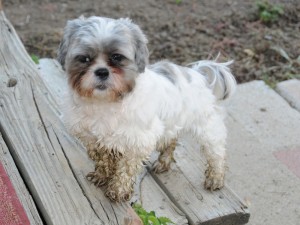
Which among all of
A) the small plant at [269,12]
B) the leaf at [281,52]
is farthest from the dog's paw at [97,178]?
the small plant at [269,12]

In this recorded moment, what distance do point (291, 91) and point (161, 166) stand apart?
93.0 inches

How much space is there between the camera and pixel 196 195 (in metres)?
4.07

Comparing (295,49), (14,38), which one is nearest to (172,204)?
(14,38)

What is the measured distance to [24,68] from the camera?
4.66 metres

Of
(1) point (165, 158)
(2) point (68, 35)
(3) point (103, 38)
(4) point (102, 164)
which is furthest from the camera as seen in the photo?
(1) point (165, 158)

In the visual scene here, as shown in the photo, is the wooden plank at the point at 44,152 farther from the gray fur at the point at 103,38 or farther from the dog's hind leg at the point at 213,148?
the dog's hind leg at the point at 213,148

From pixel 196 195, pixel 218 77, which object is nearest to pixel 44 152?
pixel 196 195

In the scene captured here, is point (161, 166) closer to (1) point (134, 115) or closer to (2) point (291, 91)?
(1) point (134, 115)

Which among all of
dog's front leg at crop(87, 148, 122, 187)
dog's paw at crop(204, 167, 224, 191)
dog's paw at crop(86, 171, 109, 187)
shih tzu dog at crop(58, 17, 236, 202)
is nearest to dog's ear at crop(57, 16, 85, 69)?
shih tzu dog at crop(58, 17, 236, 202)

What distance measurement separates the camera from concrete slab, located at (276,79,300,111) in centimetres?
596

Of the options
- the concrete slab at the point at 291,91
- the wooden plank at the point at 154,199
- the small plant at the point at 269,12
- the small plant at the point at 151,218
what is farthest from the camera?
the small plant at the point at 269,12

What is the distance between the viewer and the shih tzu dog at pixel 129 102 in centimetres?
339

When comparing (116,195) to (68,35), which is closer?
(68,35)

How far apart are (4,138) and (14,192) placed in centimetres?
74
